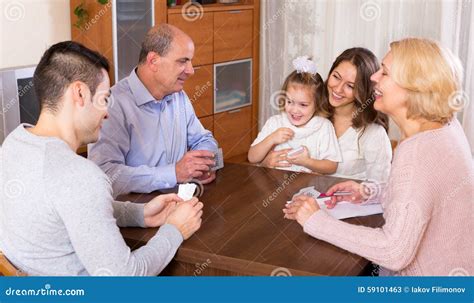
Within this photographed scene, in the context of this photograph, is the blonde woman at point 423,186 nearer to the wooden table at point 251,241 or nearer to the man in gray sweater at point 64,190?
the wooden table at point 251,241

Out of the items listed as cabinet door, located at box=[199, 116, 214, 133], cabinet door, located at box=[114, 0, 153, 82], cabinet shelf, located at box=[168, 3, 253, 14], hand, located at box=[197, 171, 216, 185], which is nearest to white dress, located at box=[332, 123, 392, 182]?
hand, located at box=[197, 171, 216, 185]

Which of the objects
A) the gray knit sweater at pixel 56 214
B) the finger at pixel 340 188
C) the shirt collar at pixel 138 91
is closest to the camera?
the gray knit sweater at pixel 56 214

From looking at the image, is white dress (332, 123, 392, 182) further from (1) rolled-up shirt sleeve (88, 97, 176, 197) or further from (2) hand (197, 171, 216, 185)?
(1) rolled-up shirt sleeve (88, 97, 176, 197)

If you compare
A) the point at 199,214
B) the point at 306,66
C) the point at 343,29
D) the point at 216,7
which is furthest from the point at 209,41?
the point at 199,214

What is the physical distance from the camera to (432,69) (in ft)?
6.37

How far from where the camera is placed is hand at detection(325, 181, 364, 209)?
2359mm

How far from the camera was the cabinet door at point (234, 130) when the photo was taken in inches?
223

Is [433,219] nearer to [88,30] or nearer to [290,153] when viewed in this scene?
[290,153]

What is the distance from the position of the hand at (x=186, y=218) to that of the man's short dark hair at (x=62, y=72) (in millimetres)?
475

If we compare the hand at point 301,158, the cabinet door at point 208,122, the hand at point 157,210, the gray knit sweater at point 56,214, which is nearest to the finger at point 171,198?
the hand at point 157,210

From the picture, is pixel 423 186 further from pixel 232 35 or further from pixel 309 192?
pixel 232 35

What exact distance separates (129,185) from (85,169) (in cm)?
83

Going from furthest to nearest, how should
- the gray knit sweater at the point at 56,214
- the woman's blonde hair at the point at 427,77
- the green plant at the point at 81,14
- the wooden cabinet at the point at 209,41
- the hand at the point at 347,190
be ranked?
the wooden cabinet at the point at 209,41, the green plant at the point at 81,14, the hand at the point at 347,190, the woman's blonde hair at the point at 427,77, the gray knit sweater at the point at 56,214

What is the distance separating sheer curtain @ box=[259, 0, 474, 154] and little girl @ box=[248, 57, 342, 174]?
7.41 feet
